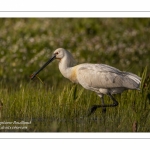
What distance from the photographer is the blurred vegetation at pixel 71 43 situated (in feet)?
32.0

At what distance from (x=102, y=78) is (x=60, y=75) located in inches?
96.6

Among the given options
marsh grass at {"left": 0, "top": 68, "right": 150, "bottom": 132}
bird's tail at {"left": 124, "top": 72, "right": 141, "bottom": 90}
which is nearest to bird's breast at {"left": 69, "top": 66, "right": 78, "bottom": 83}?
marsh grass at {"left": 0, "top": 68, "right": 150, "bottom": 132}

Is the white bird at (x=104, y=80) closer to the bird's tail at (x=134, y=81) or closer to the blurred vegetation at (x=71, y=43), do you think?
the bird's tail at (x=134, y=81)

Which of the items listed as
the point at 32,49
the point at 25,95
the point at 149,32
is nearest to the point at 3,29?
the point at 32,49

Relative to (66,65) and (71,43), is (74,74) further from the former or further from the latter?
(71,43)

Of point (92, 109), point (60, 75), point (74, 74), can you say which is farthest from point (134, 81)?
point (60, 75)

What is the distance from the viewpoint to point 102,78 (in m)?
7.05

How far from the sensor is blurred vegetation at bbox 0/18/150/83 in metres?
9.74

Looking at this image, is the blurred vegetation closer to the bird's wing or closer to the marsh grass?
the marsh grass

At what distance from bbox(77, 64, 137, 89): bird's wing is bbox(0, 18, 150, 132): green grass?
153 millimetres

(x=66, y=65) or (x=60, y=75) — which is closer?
(x=66, y=65)

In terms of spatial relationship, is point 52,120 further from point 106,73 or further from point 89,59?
point 89,59

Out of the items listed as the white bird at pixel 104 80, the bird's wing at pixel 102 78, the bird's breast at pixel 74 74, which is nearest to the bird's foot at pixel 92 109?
the white bird at pixel 104 80
